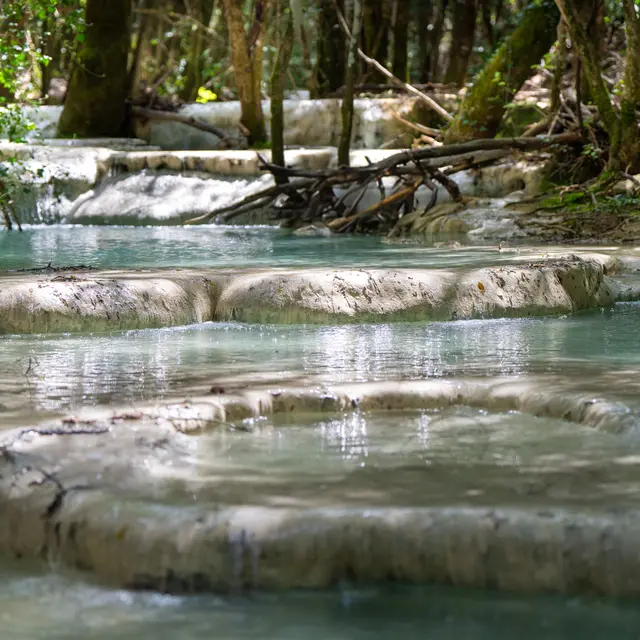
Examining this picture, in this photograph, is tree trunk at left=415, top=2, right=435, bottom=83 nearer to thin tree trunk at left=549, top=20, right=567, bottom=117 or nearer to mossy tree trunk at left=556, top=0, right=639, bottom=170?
thin tree trunk at left=549, top=20, right=567, bottom=117

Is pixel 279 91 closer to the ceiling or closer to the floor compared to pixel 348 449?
closer to the ceiling

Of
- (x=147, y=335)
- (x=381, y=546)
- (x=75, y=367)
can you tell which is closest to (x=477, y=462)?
(x=381, y=546)

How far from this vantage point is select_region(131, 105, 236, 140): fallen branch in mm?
20516

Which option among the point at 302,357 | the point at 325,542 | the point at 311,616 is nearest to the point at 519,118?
the point at 302,357

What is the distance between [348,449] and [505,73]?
13508 mm

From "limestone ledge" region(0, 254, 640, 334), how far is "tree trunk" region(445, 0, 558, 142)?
8935mm

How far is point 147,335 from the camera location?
22.9ft

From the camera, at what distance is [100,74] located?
786 inches

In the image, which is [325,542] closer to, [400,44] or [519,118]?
[519,118]

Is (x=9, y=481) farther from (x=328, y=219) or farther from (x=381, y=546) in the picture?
(x=328, y=219)

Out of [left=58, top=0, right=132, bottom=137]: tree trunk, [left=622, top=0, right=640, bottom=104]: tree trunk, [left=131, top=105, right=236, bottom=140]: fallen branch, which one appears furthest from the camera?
[left=131, top=105, right=236, bottom=140]: fallen branch

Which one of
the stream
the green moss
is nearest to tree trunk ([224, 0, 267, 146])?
the green moss

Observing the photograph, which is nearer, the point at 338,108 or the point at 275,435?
the point at 275,435

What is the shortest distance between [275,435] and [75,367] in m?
1.75
